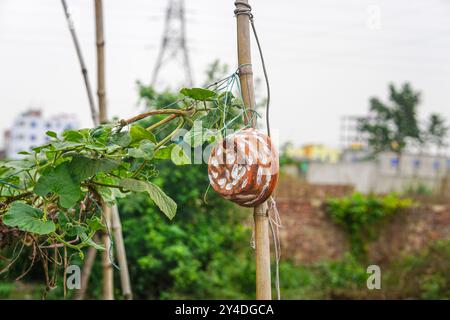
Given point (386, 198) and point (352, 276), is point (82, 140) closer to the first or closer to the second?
point (352, 276)

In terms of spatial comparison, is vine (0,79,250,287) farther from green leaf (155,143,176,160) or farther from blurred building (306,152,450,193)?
blurred building (306,152,450,193)

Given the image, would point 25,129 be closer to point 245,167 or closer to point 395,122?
point 395,122

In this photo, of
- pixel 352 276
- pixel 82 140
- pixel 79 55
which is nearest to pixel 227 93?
pixel 82 140

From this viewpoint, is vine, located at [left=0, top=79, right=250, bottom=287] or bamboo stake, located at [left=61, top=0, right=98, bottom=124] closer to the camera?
vine, located at [left=0, top=79, right=250, bottom=287]

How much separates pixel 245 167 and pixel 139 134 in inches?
12.1

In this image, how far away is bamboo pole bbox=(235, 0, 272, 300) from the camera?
1493mm

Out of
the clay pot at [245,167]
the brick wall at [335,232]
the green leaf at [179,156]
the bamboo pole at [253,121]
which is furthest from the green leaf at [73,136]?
the brick wall at [335,232]

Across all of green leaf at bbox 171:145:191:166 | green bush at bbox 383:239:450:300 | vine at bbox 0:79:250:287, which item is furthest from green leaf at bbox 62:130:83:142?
green bush at bbox 383:239:450:300

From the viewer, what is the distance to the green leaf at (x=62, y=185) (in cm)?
139

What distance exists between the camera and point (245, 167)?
139 centimetres

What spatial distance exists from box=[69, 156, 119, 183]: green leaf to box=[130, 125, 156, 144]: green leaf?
110 millimetres

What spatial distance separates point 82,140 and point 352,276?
5465mm

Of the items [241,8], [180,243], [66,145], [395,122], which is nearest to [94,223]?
[66,145]

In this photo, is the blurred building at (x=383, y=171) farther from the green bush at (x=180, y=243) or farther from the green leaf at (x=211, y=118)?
the green leaf at (x=211, y=118)
